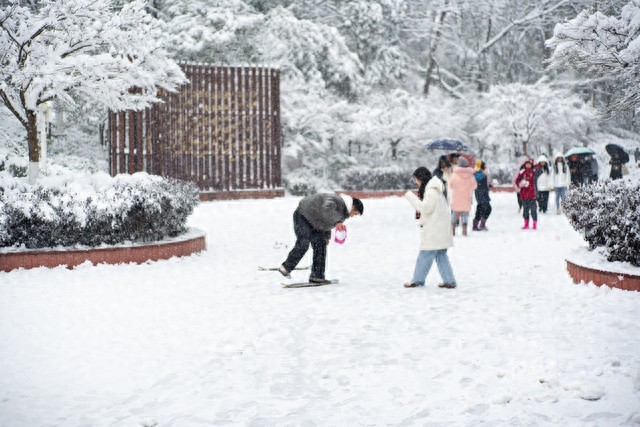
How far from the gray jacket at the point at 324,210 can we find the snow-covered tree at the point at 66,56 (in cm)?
549

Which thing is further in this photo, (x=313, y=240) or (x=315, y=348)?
(x=313, y=240)

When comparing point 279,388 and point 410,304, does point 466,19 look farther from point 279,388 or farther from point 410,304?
point 279,388

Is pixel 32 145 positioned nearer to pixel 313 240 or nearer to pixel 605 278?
pixel 313 240

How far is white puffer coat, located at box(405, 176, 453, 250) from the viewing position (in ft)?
24.0

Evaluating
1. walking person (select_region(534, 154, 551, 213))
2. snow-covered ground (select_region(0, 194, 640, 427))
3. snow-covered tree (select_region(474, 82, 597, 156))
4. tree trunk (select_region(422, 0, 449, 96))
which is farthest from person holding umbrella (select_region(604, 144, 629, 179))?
tree trunk (select_region(422, 0, 449, 96))

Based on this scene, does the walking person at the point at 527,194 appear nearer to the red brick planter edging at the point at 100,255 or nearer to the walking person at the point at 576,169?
the walking person at the point at 576,169

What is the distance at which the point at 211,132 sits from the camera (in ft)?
78.0

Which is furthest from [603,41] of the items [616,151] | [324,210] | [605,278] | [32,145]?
[32,145]

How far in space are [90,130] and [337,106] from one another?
38.2 feet

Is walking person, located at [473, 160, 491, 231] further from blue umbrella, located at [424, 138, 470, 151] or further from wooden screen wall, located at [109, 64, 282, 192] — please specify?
wooden screen wall, located at [109, 64, 282, 192]

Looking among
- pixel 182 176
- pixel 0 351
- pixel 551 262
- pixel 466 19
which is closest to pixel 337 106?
pixel 182 176

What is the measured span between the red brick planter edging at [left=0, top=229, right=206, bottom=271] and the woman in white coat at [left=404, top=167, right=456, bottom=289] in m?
4.01

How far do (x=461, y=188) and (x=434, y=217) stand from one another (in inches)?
214

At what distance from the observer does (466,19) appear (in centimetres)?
4047
